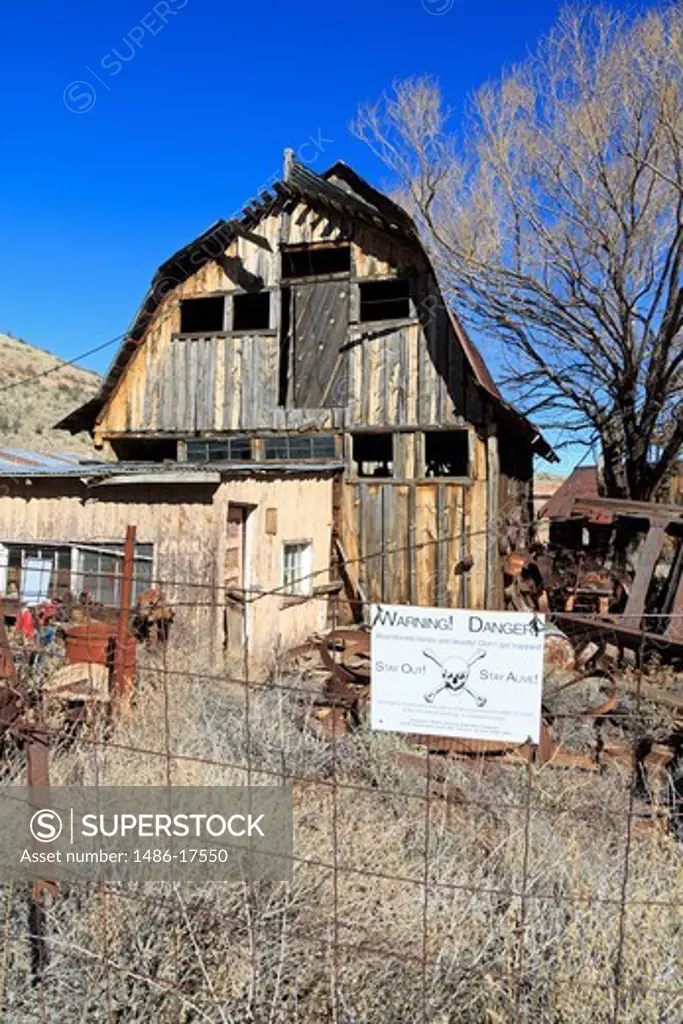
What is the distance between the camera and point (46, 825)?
4355mm

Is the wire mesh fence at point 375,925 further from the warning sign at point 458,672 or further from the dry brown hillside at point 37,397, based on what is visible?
the dry brown hillside at point 37,397

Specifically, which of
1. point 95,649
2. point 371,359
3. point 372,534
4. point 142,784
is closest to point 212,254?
point 371,359

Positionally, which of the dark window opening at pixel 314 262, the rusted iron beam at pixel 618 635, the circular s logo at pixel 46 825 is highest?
the dark window opening at pixel 314 262

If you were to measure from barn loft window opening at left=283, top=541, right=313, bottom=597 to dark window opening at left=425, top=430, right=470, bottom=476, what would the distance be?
11.1 ft

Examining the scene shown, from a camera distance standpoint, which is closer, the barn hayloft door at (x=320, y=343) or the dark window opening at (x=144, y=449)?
the barn hayloft door at (x=320, y=343)

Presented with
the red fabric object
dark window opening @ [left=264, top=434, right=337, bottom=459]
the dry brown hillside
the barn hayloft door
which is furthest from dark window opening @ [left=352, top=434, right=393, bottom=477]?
the dry brown hillside

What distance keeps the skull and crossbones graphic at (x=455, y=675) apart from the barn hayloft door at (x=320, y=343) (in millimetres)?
12344

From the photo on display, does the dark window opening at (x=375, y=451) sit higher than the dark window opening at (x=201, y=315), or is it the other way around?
the dark window opening at (x=201, y=315)

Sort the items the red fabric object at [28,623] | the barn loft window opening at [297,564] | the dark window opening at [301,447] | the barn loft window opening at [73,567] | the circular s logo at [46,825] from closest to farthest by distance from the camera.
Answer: the circular s logo at [46,825] → the red fabric object at [28,623] → the barn loft window opening at [73,567] → the barn loft window opening at [297,564] → the dark window opening at [301,447]

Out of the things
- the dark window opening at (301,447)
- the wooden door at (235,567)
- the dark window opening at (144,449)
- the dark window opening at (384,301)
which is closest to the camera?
the wooden door at (235,567)

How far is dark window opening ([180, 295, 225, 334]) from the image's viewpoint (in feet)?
54.9

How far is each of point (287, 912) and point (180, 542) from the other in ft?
28.4

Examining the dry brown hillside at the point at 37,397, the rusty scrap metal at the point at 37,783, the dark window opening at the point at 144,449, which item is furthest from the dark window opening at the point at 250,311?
the rusty scrap metal at the point at 37,783

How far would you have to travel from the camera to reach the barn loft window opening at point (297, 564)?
1409cm
